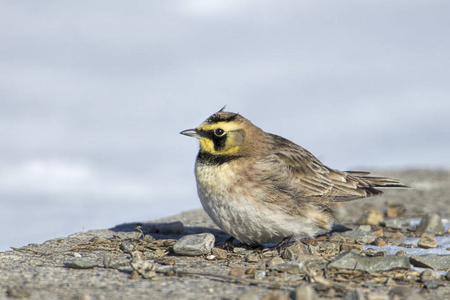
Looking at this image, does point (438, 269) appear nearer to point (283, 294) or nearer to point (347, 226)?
point (283, 294)

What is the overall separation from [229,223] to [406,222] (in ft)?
13.2

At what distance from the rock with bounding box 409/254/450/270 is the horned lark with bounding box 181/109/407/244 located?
1.41m

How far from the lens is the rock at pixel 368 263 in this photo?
6.06 meters

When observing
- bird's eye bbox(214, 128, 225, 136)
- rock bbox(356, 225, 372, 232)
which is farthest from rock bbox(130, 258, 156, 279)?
rock bbox(356, 225, 372, 232)

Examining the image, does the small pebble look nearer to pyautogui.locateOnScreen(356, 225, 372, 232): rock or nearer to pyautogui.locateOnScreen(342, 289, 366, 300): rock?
pyautogui.locateOnScreen(342, 289, 366, 300): rock

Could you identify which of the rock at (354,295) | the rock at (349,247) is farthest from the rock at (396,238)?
the rock at (354,295)

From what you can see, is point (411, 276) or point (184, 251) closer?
point (411, 276)

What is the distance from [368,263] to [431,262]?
852 millimetres

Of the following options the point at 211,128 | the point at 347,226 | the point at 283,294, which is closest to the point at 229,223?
the point at 211,128

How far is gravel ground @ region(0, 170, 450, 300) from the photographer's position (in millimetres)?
5160

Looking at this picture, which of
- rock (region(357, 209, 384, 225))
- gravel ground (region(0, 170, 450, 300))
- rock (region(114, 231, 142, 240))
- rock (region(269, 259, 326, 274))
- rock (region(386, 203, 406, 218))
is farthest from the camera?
rock (region(386, 203, 406, 218))

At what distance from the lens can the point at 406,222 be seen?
31.6 feet

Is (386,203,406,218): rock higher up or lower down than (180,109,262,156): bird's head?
lower down

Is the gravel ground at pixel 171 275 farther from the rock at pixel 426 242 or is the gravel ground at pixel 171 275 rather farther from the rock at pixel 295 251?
the rock at pixel 426 242
